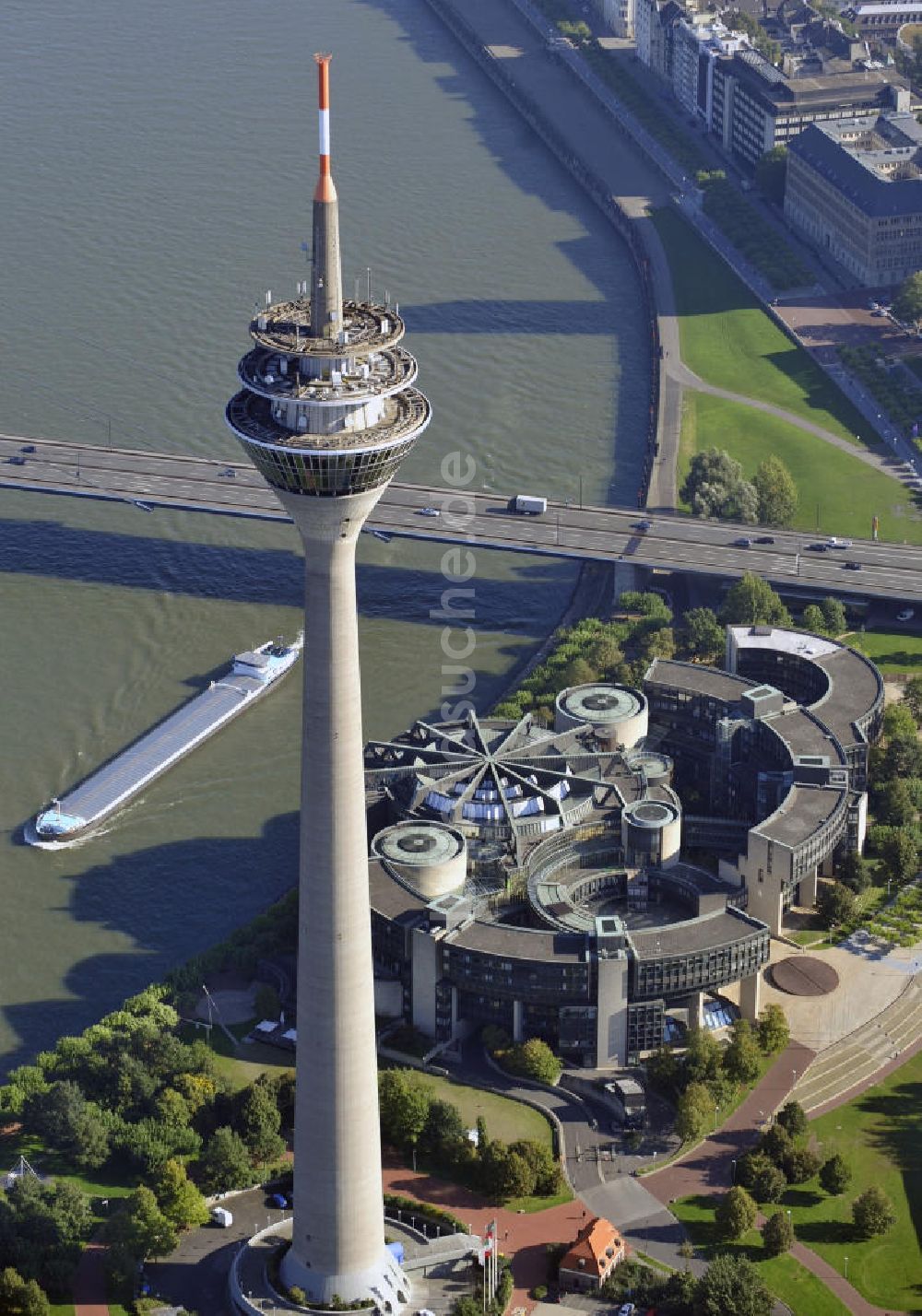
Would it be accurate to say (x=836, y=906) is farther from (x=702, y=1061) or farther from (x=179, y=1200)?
(x=179, y=1200)

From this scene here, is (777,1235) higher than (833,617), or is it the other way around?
(833,617)

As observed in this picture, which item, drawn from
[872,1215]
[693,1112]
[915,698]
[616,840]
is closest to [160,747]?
[616,840]

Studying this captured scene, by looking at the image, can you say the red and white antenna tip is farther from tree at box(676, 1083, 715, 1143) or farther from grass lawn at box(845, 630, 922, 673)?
grass lawn at box(845, 630, 922, 673)

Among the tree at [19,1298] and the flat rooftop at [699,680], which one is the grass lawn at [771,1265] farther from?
the flat rooftop at [699,680]

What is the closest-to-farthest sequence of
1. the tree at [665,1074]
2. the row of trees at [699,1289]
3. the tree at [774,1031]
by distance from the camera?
the row of trees at [699,1289], the tree at [665,1074], the tree at [774,1031]

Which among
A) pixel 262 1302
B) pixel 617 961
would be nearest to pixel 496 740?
pixel 617 961

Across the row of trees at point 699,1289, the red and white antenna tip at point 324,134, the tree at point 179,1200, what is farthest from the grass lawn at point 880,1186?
the red and white antenna tip at point 324,134
